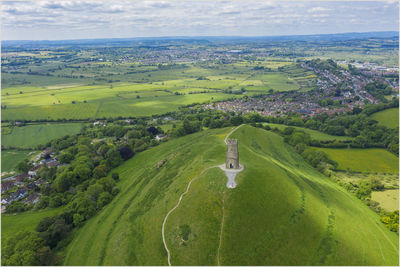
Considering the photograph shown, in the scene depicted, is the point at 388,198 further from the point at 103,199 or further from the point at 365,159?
the point at 103,199

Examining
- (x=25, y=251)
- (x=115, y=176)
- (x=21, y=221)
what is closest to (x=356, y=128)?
(x=115, y=176)

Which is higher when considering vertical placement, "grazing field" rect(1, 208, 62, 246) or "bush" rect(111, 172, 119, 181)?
"bush" rect(111, 172, 119, 181)

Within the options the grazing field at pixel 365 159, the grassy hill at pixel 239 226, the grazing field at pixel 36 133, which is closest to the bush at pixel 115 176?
the grassy hill at pixel 239 226

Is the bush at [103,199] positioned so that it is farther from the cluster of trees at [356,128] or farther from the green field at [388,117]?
the green field at [388,117]

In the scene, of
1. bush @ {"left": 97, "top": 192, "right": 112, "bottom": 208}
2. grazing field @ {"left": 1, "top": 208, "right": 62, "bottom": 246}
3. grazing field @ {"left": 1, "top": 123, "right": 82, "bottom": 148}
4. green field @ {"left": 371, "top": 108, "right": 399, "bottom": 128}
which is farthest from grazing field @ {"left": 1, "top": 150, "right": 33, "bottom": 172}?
green field @ {"left": 371, "top": 108, "right": 399, "bottom": 128}

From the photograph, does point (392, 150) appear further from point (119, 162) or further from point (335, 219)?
point (119, 162)

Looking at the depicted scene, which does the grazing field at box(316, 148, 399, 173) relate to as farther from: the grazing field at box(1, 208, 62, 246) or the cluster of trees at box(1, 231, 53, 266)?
the grazing field at box(1, 208, 62, 246)
